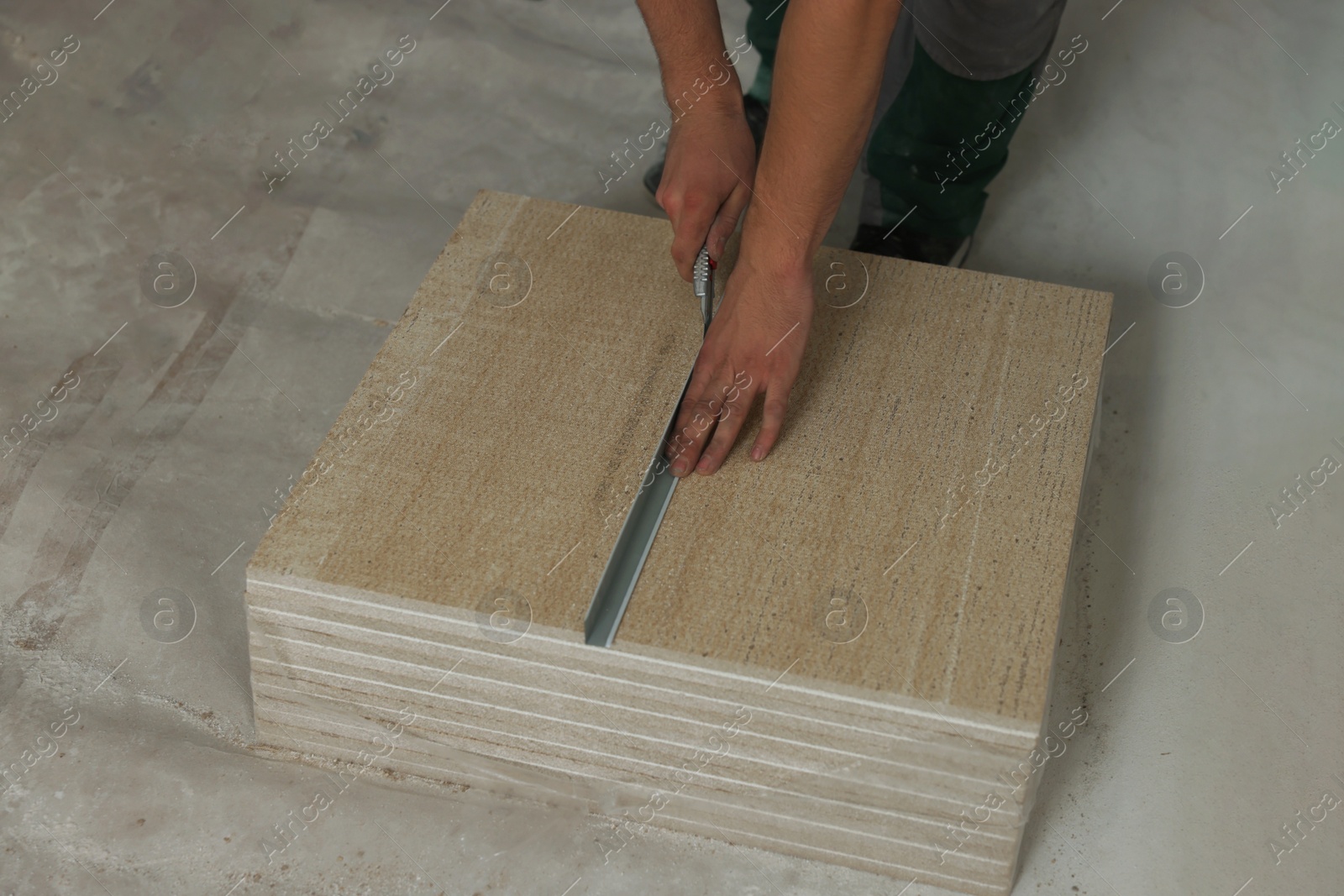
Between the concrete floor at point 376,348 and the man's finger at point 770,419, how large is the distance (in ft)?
1.74

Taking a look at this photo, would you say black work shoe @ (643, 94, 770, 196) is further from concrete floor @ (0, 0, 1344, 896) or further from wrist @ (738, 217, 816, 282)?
wrist @ (738, 217, 816, 282)

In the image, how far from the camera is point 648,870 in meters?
1.60

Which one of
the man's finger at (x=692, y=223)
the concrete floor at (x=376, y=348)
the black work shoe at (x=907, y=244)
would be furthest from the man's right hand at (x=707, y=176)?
the concrete floor at (x=376, y=348)

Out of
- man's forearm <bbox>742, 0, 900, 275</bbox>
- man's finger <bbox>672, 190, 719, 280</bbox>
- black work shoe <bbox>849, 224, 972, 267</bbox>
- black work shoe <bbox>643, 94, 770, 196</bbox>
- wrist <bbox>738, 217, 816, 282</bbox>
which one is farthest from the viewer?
black work shoe <bbox>643, 94, 770, 196</bbox>

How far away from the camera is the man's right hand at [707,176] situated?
1.78m

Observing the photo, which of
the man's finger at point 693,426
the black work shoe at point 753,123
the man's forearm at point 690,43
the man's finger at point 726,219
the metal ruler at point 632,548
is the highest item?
the man's forearm at point 690,43

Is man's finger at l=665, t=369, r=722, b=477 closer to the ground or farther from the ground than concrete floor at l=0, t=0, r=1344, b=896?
farther from the ground

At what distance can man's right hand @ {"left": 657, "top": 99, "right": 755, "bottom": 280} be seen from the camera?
1775 millimetres

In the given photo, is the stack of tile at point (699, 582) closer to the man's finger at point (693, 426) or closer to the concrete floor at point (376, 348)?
the man's finger at point (693, 426)

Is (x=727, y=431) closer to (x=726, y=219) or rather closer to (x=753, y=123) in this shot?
(x=726, y=219)

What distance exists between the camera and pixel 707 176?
5.86 ft

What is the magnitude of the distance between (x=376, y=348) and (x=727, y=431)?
967 millimetres

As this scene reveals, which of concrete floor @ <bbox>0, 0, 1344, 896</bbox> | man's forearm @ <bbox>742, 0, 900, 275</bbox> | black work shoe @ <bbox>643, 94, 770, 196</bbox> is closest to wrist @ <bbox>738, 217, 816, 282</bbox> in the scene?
man's forearm @ <bbox>742, 0, 900, 275</bbox>

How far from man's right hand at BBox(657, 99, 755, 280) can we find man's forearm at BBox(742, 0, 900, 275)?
0.14 meters
